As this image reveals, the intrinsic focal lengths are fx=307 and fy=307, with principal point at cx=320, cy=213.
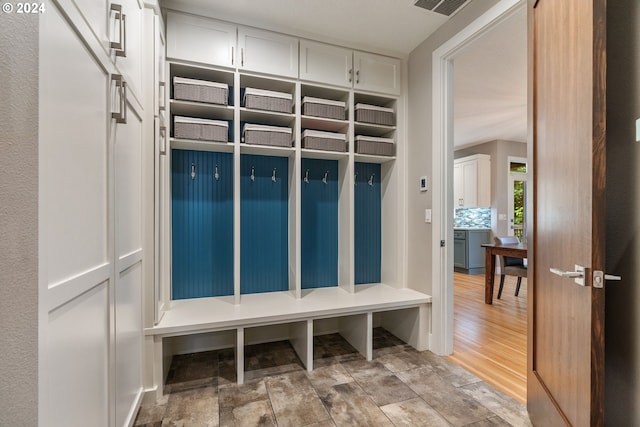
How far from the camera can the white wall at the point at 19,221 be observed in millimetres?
703

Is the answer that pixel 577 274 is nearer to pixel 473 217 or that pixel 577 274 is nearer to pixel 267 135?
pixel 267 135

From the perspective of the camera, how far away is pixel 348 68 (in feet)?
8.62

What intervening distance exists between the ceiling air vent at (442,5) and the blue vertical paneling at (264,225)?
1.54m

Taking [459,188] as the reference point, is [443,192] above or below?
below

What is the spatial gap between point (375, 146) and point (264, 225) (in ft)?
3.95

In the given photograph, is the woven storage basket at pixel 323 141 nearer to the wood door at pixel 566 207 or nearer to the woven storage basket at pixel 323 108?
the woven storage basket at pixel 323 108

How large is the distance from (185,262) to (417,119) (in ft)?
7.50

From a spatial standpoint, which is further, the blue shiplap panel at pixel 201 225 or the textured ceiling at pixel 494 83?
the textured ceiling at pixel 494 83

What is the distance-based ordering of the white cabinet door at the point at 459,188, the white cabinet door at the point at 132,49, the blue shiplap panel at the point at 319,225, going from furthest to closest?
the white cabinet door at the point at 459,188 → the blue shiplap panel at the point at 319,225 → the white cabinet door at the point at 132,49

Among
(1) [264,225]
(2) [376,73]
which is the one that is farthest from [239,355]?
(2) [376,73]

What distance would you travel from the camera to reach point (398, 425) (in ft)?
5.38

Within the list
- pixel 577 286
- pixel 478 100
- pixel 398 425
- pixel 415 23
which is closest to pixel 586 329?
pixel 577 286

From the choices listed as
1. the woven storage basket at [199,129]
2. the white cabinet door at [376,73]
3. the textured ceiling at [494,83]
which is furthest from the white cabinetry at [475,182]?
the woven storage basket at [199,129]

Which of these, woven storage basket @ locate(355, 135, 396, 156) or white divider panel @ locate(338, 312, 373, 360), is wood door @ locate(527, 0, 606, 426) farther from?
woven storage basket @ locate(355, 135, 396, 156)
